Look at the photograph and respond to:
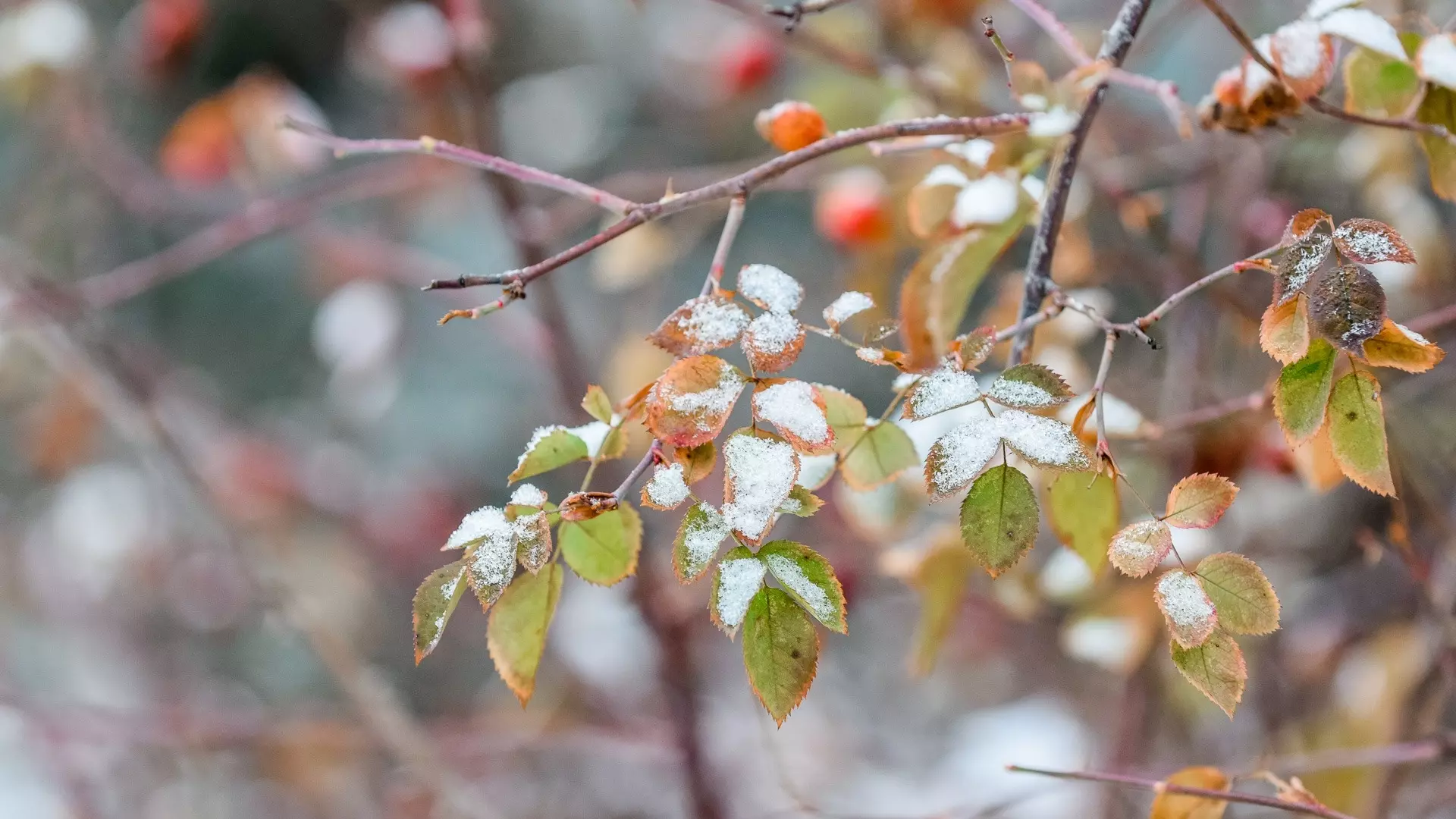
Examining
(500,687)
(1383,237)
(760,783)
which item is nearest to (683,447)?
(1383,237)

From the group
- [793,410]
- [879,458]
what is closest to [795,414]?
[793,410]

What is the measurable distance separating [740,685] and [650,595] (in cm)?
81

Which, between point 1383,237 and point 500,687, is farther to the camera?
point 500,687

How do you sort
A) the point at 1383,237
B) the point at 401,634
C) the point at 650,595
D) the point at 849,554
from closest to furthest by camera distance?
the point at 1383,237
the point at 650,595
the point at 849,554
the point at 401,634

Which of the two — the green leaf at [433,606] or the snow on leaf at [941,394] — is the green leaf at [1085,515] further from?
the green leaf at [433,606]

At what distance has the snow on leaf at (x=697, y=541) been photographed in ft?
1.06

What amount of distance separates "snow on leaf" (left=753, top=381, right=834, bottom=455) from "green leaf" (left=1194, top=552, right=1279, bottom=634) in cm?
13

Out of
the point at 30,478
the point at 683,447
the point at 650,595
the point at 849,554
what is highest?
the point at 683,447

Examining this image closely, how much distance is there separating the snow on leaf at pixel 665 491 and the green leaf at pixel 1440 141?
330 mm

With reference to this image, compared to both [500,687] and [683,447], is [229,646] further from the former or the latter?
[683,447]

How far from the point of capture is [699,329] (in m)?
0.34

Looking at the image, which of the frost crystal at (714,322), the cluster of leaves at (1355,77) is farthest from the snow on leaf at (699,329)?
the cluster of leaves at (1355,77)

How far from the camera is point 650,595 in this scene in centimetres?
86

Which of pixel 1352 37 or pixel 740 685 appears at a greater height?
pixel 1352 37
